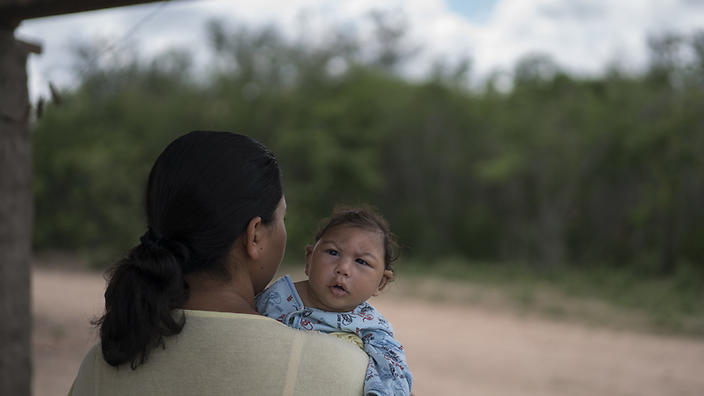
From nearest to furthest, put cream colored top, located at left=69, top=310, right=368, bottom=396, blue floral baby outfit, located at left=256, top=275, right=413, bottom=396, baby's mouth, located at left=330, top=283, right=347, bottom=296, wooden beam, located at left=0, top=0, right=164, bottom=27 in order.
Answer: cream colored top, located at left=69, top=310, right=368, bottom=396
blue floral baby outfit, located at left=256, top=275, right=413, bottom=396
baby's mouth, located at left=330, top=283, right=347, bottom=296
wooden beam, located at left=0, top=0, right=164, bottom=27

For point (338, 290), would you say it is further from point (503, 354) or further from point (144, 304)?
point (503, 354)

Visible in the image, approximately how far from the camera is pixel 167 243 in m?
1.23

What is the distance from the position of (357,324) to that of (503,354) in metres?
6.57

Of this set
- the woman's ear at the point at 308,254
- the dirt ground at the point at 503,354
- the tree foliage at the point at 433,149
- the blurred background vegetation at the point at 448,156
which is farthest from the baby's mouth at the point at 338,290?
the tree foliage at the point at 433,149

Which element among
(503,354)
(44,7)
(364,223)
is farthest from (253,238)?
(503,354)

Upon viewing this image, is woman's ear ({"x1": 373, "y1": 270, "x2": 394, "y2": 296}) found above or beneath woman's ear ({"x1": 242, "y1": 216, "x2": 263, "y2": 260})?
beneath

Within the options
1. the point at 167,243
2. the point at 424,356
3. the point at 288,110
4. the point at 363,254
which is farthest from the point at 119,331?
the point at 288,110

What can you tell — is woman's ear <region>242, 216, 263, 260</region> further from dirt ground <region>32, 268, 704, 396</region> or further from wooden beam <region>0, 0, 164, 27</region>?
dirt ground <region>32, 268, 704, 396</region>

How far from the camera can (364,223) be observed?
174 cm

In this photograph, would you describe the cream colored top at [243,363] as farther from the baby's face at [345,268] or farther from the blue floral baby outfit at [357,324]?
the baby's face at [345,268]

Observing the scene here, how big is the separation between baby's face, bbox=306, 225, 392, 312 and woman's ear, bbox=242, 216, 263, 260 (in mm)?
375

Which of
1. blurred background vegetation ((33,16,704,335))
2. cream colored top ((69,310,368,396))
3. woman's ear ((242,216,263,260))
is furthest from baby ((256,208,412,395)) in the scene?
blurred background vegetation ((33,16,704,335))

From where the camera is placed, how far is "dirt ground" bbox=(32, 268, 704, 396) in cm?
641

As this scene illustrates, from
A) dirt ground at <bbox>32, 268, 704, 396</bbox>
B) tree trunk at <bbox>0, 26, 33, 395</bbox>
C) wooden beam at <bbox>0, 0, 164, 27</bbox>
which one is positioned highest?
wooden beam at <bbox>0, 0, 164, 27</bbox>
